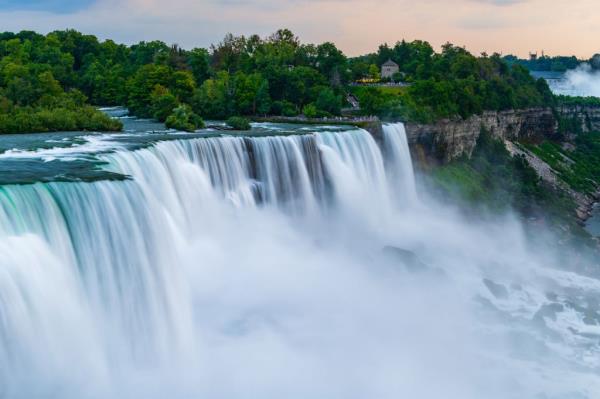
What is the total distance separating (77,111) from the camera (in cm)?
4209

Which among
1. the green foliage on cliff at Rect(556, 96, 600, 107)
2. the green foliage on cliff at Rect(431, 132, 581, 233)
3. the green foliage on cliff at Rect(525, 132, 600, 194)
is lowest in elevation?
the green foliage on cliff at Rect(525, 132, 600, 194)

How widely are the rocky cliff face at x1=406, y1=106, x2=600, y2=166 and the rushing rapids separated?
11594 millimetres

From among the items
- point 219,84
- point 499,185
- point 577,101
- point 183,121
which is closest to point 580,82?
point 577,101

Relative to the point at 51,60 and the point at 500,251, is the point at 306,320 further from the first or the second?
the point at 51,60

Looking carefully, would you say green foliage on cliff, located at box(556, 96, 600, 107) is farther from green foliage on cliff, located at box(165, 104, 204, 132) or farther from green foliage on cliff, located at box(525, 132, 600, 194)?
green foliage on cliff, located at box(165, 104, 204, 132)

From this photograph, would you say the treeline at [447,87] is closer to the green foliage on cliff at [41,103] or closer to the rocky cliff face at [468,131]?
the rocky cliff face at [468,131]

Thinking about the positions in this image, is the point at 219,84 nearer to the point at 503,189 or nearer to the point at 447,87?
the point at 447,87

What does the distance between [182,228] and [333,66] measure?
1638 inches

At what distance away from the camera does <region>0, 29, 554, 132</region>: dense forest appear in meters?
45.3

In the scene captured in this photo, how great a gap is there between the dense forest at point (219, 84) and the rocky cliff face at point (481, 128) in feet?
3.67

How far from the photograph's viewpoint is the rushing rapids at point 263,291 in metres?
18.5

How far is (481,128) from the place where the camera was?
6178cm

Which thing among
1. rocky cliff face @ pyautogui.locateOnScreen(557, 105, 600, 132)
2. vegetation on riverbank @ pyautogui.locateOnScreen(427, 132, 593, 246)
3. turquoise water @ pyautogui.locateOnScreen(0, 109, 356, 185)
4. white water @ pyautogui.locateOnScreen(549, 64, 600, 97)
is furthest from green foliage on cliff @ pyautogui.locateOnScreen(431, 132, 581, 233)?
white water @ pyautogui.locateOnScreen(549, 64, 600, 97)

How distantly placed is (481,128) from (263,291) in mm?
39230
